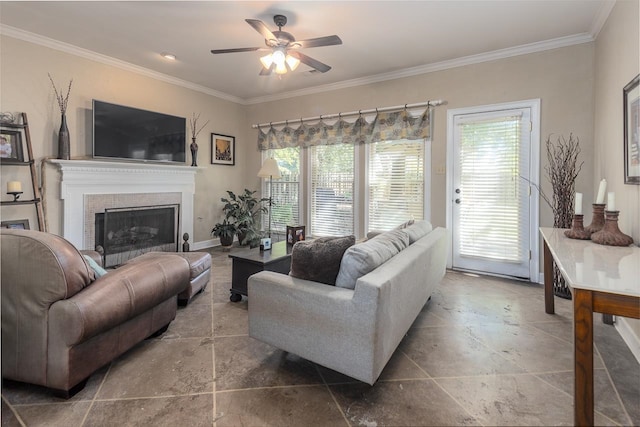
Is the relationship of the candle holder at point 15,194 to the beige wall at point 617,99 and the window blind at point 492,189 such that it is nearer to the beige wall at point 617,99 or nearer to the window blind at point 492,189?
the window blind at point 492,189

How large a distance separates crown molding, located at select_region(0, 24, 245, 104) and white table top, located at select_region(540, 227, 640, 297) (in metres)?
4.92

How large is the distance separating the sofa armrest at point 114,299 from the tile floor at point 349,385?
1.17 feet

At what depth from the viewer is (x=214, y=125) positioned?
17.4ft

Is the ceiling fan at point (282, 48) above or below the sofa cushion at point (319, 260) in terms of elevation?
above

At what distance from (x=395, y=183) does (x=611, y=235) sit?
2609mm

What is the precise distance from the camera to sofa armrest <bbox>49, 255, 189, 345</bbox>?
1.56 meters

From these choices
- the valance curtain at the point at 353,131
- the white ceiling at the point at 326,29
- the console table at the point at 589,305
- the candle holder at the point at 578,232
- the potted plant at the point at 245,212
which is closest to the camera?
the console table at the point at 589,305

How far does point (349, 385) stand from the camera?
1.78m

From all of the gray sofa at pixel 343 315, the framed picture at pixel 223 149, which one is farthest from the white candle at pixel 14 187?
the gray sofa at pixel 343 315

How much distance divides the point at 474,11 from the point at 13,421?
162 inches

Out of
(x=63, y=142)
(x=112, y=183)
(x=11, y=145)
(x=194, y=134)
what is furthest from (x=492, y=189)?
(x=11, y=145)

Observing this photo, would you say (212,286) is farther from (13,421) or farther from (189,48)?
(189,48)

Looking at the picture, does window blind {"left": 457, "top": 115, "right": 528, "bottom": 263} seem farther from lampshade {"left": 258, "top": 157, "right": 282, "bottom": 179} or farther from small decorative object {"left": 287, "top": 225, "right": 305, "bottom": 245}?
lampshade {"left": 258, "top": 157, "right": 282, "bottom": 179}

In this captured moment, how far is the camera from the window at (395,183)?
4238mm
